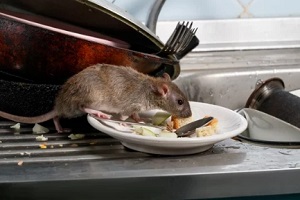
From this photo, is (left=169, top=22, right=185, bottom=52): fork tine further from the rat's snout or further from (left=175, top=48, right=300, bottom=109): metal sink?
(left=175, top=48, right=300, bottom=109): metal sink

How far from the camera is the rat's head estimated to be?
3.27 feet

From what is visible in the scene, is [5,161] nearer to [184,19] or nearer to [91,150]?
[91,150]

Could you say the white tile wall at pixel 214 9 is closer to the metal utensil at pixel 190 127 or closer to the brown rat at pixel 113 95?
the brown rat at pixel 113 95

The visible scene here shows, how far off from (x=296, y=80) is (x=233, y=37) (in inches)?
8.5

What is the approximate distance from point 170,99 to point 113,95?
0.11m

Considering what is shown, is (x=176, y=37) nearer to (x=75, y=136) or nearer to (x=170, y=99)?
(x=170, y=99)

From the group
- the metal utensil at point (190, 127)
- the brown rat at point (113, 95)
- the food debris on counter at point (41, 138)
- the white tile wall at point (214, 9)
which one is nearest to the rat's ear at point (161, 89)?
the brown rat at point (113, 95)

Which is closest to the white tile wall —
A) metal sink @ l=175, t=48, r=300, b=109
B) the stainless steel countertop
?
metal sink @ l=175, t=48, r=300, b=109

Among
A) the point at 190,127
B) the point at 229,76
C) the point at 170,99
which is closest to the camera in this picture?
the point at 190,127

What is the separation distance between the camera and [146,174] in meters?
0.76

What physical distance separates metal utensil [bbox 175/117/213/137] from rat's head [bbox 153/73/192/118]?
2.5 inches

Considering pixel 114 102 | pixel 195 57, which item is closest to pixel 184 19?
pixel 195 57

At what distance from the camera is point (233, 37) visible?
153 cm

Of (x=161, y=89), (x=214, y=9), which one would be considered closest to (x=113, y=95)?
(x=161, y=89)
